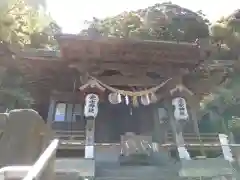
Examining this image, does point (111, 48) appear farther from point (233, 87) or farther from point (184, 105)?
point (233, 87)

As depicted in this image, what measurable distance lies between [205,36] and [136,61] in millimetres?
9275

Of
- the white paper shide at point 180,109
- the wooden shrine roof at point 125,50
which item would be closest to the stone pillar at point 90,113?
the wooden shrine roof at point 125,50

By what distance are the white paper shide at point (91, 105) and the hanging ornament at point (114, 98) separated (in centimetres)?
67

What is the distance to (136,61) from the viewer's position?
542 inches

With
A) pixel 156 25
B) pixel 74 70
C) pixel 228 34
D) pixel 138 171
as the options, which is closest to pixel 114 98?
pixel 74 70

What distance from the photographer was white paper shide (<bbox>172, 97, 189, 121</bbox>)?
12523 millimetres

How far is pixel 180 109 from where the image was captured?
1272 cm

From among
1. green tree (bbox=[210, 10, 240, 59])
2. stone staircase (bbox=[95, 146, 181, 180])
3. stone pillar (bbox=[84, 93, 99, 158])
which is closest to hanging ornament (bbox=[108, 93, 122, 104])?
stone pillar (bbox=[84, 93, 99, 158])

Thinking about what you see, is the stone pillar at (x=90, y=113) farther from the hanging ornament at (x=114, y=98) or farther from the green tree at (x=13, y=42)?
the green tree at (x=13, y=42)

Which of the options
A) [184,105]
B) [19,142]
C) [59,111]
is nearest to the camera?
[19,142]

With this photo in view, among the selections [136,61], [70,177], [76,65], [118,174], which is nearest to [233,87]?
[136,61]

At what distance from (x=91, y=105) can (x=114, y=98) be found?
116 cm

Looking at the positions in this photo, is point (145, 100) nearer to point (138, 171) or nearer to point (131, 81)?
point (131, 81)

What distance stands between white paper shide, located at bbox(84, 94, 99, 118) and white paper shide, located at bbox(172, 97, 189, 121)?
310 centimetres
